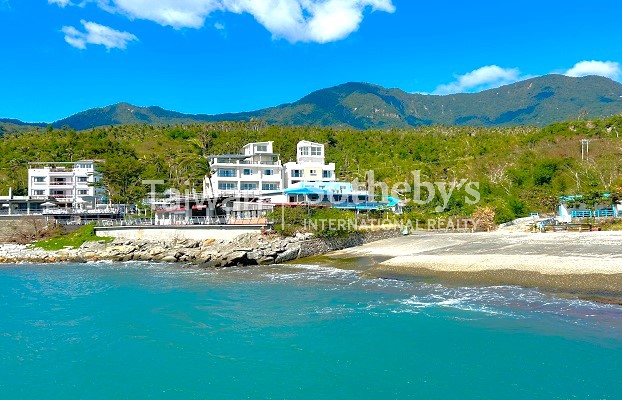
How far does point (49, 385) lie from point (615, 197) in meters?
51.8

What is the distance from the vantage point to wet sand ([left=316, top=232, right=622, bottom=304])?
75.8ft

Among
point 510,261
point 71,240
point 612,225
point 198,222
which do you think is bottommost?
point 510,261

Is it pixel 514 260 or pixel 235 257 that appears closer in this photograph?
pixel 514 260

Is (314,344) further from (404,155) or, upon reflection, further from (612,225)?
(404,155)

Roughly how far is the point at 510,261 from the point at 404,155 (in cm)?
6705

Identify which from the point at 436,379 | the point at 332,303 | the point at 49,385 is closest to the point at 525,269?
the point at 332,303

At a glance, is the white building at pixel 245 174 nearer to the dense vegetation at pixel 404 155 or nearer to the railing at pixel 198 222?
the dense vegetation at pixel 404 155

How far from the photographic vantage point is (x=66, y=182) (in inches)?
2891

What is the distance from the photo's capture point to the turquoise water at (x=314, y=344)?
13.3 metres

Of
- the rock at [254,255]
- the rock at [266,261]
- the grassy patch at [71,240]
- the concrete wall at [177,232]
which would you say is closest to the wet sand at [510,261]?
the rock at [266,261]

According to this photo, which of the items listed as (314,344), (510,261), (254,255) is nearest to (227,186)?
(254,255)

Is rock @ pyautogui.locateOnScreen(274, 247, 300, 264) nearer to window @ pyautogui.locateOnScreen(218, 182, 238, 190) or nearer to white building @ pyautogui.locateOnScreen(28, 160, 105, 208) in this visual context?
window @ pyautogui.locateOnScreen(218, 182, 238, 190)

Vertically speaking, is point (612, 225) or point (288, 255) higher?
point (612, 225)

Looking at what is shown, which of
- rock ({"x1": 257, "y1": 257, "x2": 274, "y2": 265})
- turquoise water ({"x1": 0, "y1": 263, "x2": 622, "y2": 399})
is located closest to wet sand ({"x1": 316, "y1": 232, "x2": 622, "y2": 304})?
turquoise water ({"x1": 0, "y1": 263, "x2": 622, "y2": 399})
